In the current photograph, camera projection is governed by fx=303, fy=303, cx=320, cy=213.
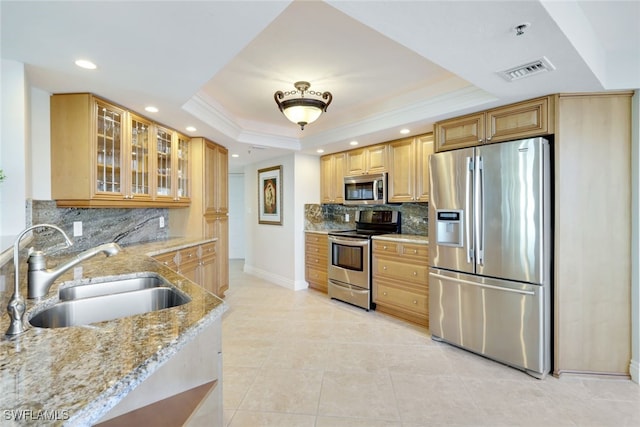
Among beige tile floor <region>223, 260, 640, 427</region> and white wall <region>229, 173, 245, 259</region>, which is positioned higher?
white wall <region>229, 173, 245, 259</region>

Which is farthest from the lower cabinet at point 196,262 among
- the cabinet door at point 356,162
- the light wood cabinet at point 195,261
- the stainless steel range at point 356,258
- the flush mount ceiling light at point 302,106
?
the cabinet door at point 356,162

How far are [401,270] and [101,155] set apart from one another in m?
3.22

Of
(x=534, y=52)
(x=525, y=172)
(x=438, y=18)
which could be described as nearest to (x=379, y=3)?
(x=438, y=18)

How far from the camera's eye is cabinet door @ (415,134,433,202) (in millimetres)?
3613

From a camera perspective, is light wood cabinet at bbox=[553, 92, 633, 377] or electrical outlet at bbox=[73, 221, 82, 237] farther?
electrical outlet at bbox=[73, 221, 82, 237]

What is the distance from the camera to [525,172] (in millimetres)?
2439

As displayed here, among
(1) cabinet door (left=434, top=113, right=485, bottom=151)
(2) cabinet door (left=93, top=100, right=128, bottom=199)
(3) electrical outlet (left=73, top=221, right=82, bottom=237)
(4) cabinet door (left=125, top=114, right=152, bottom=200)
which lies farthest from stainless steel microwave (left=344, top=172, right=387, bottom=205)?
(3) electrical outlet (left=73, top=221, right=82, bottom=237)

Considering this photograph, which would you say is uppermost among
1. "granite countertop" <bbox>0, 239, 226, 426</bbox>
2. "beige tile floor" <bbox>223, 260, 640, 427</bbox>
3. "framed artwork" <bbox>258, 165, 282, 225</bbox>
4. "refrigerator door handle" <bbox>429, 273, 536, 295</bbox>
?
"framed artwork" <bbox>258, 165, 282, 225</bbox>

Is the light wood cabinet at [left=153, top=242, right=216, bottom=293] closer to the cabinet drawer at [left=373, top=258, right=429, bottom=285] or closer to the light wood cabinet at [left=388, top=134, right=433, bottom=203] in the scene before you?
the cabinet drawer at [left=373, top=258, right=429, bottom=285]

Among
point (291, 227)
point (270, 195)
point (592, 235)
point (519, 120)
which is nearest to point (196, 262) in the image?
point (291, 227)

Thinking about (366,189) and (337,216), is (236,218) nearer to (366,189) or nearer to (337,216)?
(337,216)

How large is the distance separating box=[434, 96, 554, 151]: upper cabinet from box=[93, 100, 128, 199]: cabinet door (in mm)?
3043

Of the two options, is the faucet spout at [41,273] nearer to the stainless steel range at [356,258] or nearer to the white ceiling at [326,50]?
the white ceiling at [326,50]

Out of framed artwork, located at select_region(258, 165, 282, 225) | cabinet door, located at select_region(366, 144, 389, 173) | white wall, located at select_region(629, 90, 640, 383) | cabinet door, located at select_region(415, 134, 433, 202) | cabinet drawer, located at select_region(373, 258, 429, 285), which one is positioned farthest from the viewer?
framed artwork, located at select_region(258, 165, 282, 225)
